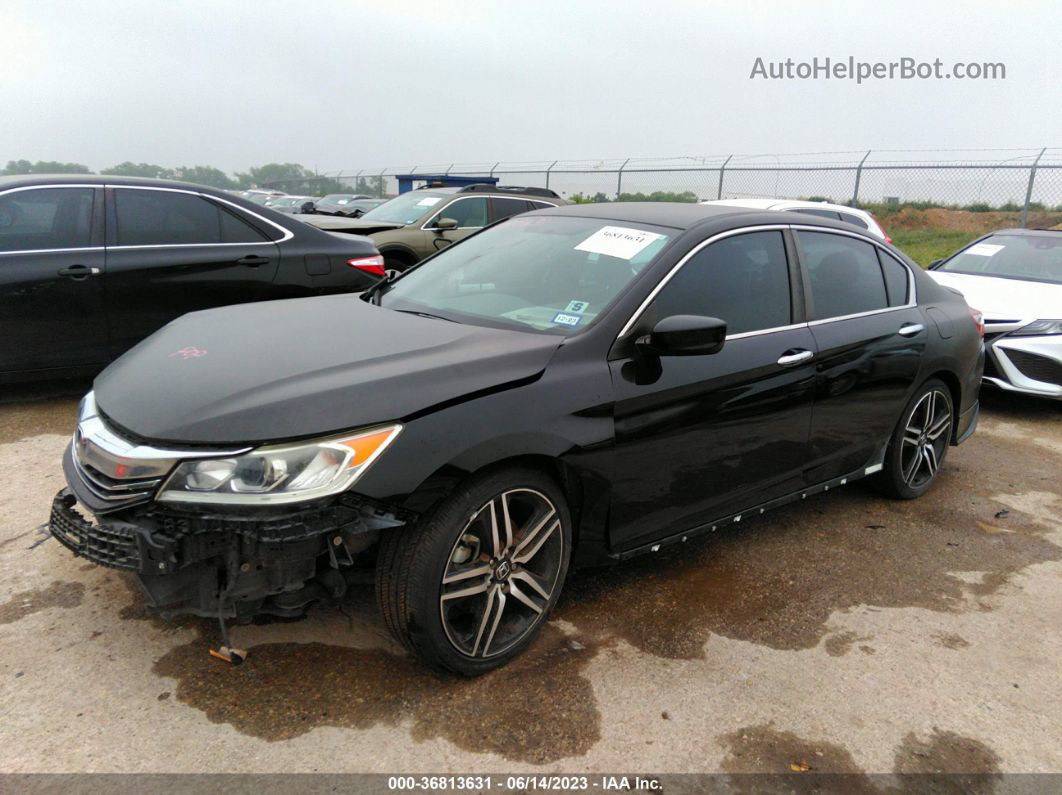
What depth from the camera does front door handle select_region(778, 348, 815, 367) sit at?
11.5 ft

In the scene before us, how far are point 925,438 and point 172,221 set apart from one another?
16.6 feet

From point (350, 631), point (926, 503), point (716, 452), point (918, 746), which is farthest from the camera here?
point (926, 503)

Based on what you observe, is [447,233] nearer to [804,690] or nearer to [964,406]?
[964,406]

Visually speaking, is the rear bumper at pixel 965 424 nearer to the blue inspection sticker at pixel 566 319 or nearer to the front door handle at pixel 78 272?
the blue inspection sticker at pixel 566 319

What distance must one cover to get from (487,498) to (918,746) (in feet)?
5.21

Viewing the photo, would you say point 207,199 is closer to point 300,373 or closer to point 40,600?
point 40,600

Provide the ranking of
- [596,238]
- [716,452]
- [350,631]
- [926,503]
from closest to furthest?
1. [350,631]
2. [716,452]
3. [596,238]
4. [926,503]

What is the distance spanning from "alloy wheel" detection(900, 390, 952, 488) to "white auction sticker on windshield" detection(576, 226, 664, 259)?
2.01 m

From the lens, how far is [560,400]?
2.76 m

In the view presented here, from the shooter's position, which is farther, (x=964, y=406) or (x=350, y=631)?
(x=964, y=406)

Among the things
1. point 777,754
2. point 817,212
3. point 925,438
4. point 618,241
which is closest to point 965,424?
point 925,438

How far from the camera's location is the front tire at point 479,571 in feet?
8.11

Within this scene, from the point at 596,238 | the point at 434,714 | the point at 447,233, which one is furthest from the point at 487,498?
the point at 447,233

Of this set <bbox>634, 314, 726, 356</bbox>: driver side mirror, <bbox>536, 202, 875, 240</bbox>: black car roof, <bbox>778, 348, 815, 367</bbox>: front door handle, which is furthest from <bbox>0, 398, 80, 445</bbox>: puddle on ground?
<bbox>778, 348, 815, 367</bbox>: front door handle
